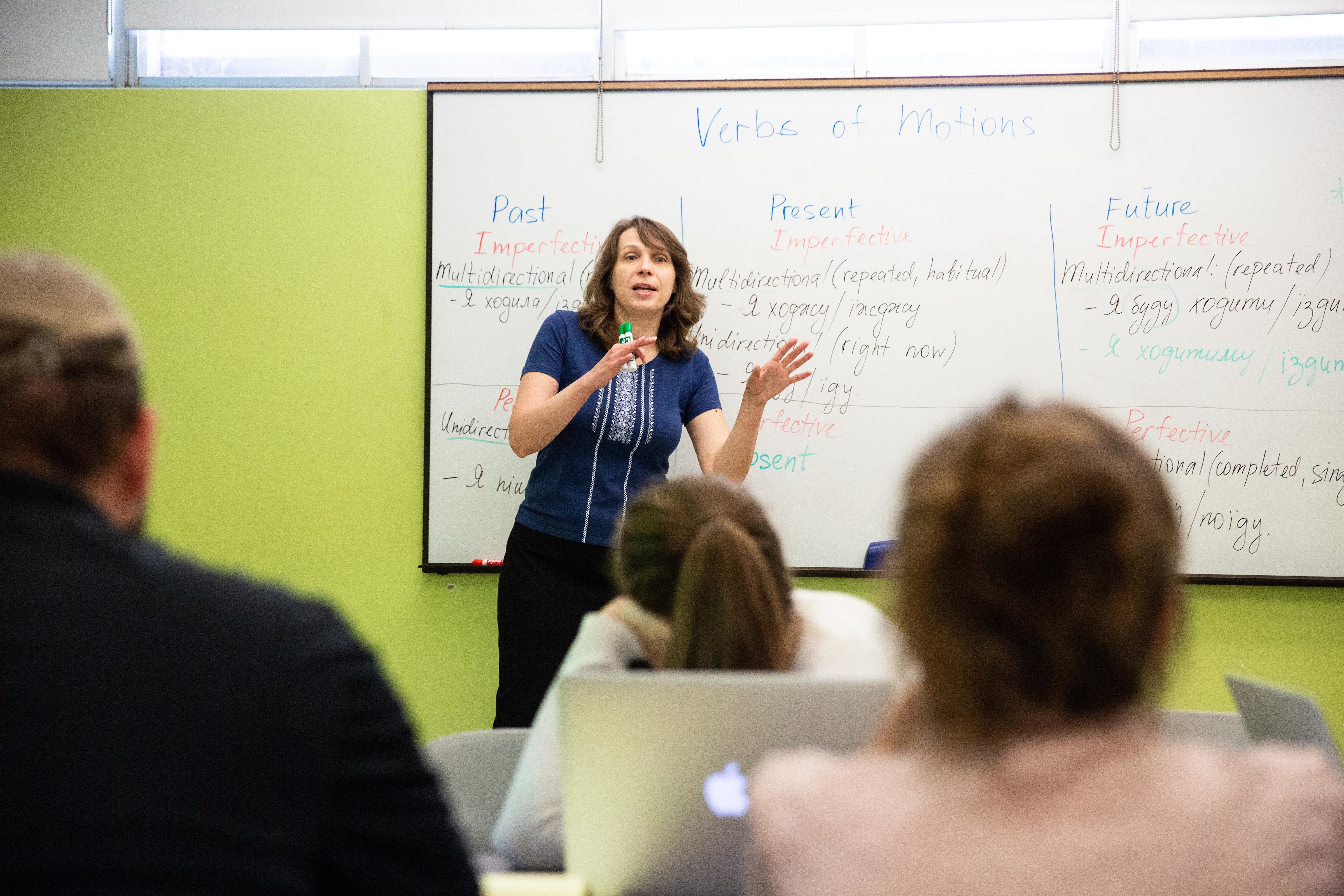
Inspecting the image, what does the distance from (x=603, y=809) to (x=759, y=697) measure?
0.64 ft

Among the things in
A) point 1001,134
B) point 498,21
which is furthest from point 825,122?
point 498,21

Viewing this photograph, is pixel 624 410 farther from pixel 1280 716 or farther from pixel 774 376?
pixel 1280 716

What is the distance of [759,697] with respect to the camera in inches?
34.1

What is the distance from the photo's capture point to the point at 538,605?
7.77 feet

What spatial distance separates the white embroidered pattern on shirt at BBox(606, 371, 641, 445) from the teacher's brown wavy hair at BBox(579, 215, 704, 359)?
0.35 ft

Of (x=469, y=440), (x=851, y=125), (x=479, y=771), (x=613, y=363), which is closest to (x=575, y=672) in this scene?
(x=479, y=771)

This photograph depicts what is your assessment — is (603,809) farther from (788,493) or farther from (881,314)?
(881,314)

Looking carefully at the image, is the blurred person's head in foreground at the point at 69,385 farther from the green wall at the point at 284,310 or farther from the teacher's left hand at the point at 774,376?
the green wall at the point at 284,310

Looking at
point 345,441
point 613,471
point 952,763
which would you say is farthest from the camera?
point 345,441

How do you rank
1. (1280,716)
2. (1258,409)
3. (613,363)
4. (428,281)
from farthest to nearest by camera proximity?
(428,281)
(1258,409)
(613,363)
(1280,716)

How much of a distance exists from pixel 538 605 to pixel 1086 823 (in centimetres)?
187

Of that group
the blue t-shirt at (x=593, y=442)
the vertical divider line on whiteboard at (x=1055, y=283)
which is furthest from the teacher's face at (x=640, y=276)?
the vertical divider line on whiteboard at (x=1055, y=283)

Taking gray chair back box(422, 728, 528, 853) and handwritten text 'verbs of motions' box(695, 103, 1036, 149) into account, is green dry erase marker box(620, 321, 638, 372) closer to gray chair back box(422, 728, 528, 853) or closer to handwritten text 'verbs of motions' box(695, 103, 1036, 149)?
handwritten text 'verbs of motions' box(695, 103, 1036, 149)

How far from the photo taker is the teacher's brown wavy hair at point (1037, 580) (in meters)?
0.62
